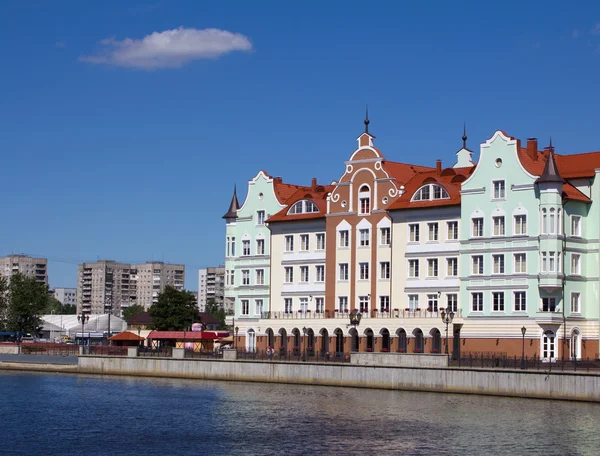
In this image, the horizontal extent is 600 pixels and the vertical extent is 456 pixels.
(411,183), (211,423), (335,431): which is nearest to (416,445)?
(335,431)

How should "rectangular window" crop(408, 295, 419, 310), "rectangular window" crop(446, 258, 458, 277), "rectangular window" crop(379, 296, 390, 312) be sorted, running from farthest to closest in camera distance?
"rectangular window" crop(379, 296, 390, 312) < "rectangular window" crop(408, 295, 419, 310) < "rectangular window" crop(446, 258, 458, 277)

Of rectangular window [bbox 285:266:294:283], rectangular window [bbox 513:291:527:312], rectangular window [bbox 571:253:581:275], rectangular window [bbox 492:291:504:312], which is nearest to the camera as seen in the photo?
rectangular window [bbox 513:291:527:312]

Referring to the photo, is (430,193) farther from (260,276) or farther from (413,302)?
(260,276)

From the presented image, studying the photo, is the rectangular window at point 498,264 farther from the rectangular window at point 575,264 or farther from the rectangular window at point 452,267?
the rectangular window at point 575,264

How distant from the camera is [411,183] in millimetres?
104625

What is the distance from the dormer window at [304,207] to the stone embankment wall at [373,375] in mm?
20294

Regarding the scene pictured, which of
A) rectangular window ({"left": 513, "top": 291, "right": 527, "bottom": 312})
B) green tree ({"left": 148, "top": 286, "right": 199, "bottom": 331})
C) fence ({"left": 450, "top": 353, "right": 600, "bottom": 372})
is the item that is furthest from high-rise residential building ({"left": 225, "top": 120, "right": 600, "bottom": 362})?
green tree ({"left": 148, "top": 286, "right": 199, "bottom": 331})

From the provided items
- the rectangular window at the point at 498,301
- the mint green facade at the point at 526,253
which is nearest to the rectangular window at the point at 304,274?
the mint green facade at the point at 526,253

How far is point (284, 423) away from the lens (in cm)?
6531

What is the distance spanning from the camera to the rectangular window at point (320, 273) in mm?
109562

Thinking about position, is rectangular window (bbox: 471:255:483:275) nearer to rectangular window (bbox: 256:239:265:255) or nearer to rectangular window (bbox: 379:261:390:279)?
rectangular window (bbox: 379:261:390:279)

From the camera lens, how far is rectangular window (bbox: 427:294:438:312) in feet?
326

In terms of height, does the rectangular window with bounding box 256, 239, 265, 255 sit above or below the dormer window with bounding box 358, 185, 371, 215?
below

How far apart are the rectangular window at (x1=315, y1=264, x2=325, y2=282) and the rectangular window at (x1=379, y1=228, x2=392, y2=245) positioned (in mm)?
7669
